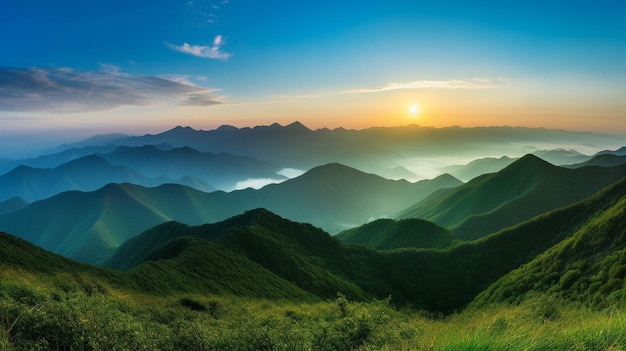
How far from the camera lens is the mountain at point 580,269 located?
48.4 m

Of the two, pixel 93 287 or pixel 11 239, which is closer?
pixel 93 287

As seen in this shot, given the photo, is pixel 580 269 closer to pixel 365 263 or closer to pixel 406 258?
pixel 406 258

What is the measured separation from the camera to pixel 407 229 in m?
166

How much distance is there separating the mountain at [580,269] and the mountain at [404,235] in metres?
71.7

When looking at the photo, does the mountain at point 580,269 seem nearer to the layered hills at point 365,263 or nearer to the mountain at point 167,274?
the layered hills at point 365,263

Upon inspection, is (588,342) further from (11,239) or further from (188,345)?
(11,239)

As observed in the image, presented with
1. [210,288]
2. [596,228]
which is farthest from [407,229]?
[210,288]

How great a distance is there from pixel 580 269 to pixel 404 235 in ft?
352

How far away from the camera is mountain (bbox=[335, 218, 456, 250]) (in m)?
149

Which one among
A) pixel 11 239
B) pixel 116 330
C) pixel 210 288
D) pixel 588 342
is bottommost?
pixel 210 288

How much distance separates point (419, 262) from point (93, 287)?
9440cm

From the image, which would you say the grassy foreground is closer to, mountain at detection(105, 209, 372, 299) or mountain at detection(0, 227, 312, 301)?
mountain at detection(0, 227, 312, 301)

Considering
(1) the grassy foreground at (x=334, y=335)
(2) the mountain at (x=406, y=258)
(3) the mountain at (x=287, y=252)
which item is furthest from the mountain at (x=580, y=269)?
(1) the grassy foreground at (x=334, y=335)

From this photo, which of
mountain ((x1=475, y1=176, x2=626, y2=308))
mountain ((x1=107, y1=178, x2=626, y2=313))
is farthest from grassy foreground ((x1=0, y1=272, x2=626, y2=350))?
mountain ((x1=107, y1=178, x2=626, y2=313))
